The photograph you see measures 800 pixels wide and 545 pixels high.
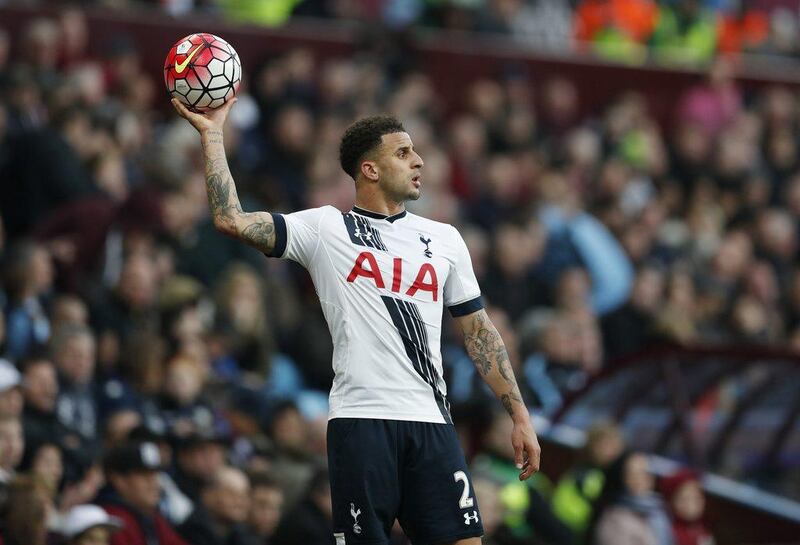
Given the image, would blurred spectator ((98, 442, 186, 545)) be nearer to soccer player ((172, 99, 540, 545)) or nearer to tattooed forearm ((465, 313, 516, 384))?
soccer player ((172, 99, 540, 545))

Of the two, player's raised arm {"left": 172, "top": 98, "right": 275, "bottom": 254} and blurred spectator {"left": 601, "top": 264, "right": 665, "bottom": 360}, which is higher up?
player's raised arm {"left": 172, "top": 98, "right": 275, "bottom": 254}

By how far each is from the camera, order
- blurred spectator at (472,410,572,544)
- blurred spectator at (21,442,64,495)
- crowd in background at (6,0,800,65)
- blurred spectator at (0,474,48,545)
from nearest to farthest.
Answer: blurred spectator at (0,474,48,545)
blurred spectator at (21,442,64,495)
blurred spectator at (472,410,572,544)
crowd in background at (6,0,800,65)

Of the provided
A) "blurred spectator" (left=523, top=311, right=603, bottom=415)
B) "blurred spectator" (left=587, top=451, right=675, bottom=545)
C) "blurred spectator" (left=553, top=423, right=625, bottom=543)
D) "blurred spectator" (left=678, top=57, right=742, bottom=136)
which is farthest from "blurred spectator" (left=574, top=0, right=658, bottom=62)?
"blurred spectator" (left=587, top=451, right=675, bottom=545)

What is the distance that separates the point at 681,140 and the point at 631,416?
7716 millimetres

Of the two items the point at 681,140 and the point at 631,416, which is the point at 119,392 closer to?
the point at 631,416

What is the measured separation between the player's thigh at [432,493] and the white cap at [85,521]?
237cm

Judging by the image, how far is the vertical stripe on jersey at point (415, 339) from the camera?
21.0 ft

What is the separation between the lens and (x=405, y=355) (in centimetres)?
639

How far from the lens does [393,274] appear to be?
645 cm

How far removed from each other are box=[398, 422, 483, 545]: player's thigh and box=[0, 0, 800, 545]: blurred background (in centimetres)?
250

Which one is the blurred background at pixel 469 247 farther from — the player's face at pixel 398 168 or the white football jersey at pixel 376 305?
the player's face at pixel 398 168

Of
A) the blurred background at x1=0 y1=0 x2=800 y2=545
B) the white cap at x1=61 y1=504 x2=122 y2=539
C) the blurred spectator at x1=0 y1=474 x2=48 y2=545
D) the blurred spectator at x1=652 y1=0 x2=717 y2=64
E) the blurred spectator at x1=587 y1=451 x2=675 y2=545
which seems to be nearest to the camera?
the blurred spectator at x1=0 y1=474 x2=48 y2=545

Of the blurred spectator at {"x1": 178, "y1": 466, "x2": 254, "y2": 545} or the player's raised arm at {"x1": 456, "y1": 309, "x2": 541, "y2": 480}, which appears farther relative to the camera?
the blurred spectator at {"x1": 178, "y1": 466, "x2": 254, "y2": 545}

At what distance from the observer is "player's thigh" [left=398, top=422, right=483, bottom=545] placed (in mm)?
6336
